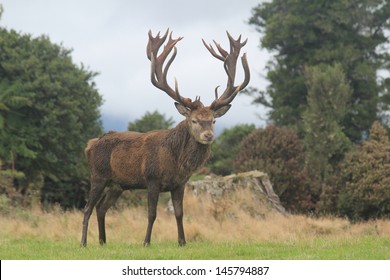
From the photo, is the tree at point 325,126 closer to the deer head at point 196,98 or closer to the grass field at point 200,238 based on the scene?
the grass field at point 200,238

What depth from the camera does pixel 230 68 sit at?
43.2 ft

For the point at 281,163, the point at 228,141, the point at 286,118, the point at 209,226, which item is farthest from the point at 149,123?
the point at 209,226

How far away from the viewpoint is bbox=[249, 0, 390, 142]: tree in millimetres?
41938

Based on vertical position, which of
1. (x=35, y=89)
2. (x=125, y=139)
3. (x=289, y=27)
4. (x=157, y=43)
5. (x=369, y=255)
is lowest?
(x=369, y=255)

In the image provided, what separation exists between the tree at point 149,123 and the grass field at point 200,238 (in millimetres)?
20403

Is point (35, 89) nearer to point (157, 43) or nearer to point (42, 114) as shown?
point (42, 114)

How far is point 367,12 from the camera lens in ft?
144

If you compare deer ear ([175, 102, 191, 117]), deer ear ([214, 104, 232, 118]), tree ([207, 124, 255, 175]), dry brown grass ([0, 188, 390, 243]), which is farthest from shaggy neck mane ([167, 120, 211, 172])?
tree ([207, 124, 255, 175])

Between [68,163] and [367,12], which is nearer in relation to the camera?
[68,163]

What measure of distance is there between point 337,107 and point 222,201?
1289 cm

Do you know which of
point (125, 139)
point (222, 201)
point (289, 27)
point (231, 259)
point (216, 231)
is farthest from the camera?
point (289, 27)

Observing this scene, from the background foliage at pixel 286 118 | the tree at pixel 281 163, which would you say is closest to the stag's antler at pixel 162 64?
the background foliage at pixel 286 118

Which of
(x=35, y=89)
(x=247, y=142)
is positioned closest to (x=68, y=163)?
(x=35, y=89)

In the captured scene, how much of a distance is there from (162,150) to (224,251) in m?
2.13
